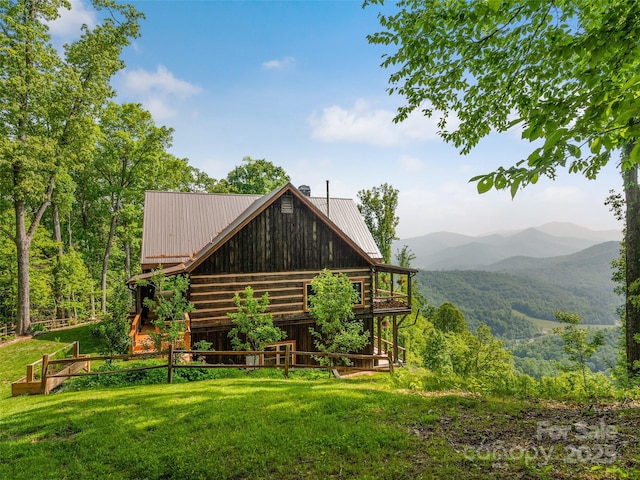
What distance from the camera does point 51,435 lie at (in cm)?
693

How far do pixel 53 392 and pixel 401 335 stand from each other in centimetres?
3017

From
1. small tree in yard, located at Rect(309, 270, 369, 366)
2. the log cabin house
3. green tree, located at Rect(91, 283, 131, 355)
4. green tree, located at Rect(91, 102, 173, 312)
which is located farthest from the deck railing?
green tree, located at Rect(91, 102, 173, 312)

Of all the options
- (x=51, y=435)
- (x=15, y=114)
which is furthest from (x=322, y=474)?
(x=15, y=114)

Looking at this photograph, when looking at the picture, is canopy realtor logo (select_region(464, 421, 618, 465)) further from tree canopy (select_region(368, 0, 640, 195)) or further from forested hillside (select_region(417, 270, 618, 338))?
forested hillside (select_region(417, 270, 618, 338))

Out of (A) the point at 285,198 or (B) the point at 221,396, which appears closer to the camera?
(B) the point at 221,396

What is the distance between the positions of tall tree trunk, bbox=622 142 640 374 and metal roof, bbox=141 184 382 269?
11268 millimetres

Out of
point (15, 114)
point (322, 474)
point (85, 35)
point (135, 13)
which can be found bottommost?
point (322, 474)

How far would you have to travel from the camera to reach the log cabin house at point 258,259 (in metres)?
15.2

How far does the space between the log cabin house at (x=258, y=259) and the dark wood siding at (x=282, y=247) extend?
48 mm

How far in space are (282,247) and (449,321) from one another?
29.0m

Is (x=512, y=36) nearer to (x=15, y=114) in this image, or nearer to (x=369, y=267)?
(x=369, y=267)

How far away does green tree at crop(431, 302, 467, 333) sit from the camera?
1463 inches

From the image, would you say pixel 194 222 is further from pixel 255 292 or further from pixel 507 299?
pixel 507 299

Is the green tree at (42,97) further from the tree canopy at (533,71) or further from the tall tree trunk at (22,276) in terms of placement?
the tree canopy at (533,71)
